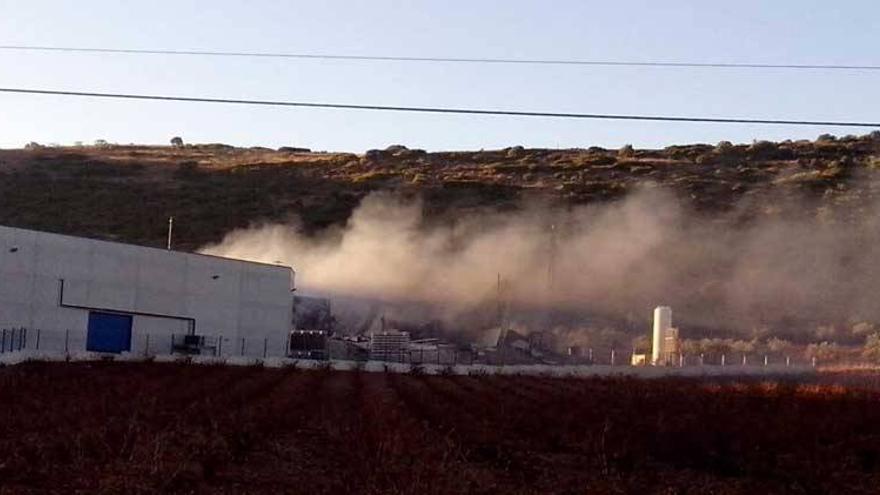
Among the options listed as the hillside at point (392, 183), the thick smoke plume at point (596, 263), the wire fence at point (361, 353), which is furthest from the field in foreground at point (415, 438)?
the hillside at point (392, 183)

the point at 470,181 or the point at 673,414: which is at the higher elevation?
the point at 470,181

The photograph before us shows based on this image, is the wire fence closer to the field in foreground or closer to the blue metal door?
the blue metal door

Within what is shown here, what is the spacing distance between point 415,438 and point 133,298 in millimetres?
34029

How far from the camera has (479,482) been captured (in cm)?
1803

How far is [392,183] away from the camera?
386ft

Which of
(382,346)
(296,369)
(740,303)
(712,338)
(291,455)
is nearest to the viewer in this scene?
(291,455)

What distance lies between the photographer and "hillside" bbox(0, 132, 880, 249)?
101m

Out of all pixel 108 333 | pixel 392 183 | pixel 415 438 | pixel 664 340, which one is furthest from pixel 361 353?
pixel 392 183

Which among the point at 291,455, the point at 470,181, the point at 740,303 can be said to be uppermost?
the point at 470,181

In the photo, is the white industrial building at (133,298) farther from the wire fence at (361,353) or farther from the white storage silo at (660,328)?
the white storage silo at (660,328)

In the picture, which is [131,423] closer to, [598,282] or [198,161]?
[598,282]

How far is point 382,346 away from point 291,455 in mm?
45097

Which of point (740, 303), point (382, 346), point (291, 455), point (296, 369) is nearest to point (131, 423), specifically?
point (291, 455)

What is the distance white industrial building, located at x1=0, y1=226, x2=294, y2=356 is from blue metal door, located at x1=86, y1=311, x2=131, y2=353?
1.7 inches
